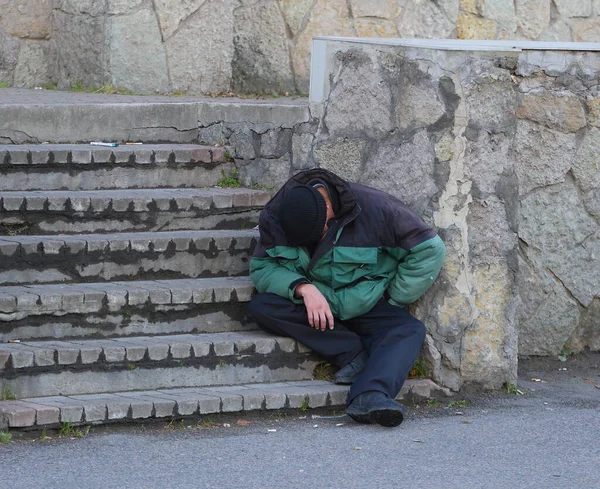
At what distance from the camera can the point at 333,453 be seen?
414cm

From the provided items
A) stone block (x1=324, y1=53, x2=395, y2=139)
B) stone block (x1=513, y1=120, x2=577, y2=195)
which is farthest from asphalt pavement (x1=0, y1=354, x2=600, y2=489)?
stone block (x1=324, y1=53, x2=395, y2=139)

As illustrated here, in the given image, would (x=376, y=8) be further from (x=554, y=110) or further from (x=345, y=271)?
(x=345, y=271)

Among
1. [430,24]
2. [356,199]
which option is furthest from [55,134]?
[430,24]

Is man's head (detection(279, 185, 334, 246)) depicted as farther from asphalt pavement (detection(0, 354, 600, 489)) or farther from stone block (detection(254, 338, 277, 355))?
asphalt pavement (detection(0, 354, 600, 489))

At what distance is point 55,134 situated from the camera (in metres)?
6.03

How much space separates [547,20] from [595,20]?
461mm

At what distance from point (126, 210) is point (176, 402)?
136 cm

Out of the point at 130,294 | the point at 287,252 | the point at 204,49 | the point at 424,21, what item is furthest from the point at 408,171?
the point at 424,21

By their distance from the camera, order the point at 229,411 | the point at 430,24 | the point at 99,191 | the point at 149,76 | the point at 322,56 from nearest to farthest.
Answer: the point at 229,411, the point at 322,56, the point at 99,191, the point at 149,76, the point at 430,24

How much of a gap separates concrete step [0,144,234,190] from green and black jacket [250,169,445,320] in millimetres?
1217

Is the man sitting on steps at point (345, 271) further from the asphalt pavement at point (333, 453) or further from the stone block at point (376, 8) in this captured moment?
the stone block at point (376, 8)

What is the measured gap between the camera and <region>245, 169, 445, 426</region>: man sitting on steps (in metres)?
4.71

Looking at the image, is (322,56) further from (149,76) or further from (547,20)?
(547,20)

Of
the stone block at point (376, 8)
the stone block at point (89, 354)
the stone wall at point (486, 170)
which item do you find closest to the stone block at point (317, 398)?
the stone wall at point (486, 170)
